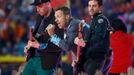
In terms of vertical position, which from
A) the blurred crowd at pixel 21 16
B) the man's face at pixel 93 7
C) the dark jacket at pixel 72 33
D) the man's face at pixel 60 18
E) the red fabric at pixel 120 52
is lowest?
the blurred crowd at pixel 21 16

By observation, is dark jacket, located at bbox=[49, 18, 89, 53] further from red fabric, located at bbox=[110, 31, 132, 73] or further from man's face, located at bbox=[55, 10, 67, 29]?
red fabric, located at bbox=[110, 31, 132, 73]

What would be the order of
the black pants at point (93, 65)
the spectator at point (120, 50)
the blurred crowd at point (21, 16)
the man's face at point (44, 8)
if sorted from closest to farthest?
the black pants at point (93, 65)
the man's face at point (44, 8)
the spectator at point (120, 50)
the blurred crowd at point (21, 16)

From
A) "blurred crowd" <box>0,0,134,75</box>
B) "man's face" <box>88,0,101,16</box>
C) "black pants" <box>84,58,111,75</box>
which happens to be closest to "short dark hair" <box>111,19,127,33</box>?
"man's face" <box>88,0,101,16</box>

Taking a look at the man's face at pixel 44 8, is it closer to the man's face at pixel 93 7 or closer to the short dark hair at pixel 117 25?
the man's face at pixel 93 7

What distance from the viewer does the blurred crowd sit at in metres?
19.4

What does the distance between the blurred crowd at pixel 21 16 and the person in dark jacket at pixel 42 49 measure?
344 inches

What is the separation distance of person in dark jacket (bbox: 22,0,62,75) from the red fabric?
2.30 m

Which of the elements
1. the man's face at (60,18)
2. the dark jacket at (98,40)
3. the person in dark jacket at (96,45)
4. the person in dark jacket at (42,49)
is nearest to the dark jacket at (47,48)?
the person in dark jacket at (42,49)

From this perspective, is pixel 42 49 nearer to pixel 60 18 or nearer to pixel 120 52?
pixel 60 18

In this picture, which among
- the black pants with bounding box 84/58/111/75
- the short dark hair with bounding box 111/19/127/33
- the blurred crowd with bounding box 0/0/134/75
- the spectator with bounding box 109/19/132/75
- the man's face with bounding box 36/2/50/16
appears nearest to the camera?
the black pants with bounding box 84/58/111/75

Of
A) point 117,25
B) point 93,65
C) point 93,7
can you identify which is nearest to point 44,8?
point 93,7

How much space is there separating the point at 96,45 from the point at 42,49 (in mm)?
920

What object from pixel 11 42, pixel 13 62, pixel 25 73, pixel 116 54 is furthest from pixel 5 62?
pixel 25 73

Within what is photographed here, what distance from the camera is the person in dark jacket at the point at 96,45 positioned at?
952cm
